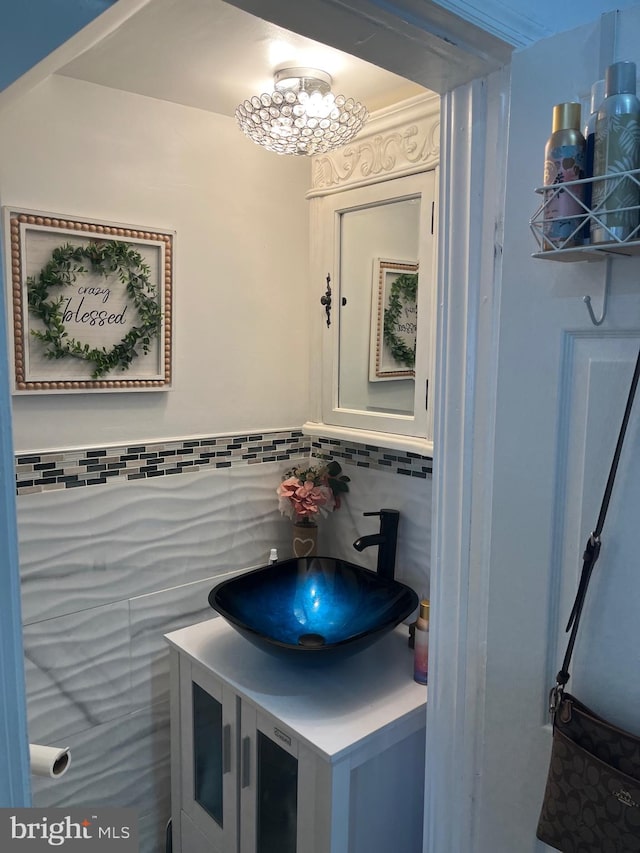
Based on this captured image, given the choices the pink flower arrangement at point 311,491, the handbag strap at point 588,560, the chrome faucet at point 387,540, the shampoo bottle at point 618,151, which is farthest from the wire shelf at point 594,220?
the pink flower arrangement at point 311,491

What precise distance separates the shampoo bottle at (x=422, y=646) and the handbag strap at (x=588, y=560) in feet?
2.25

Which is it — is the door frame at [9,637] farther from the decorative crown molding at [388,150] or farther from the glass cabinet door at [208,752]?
the decorative crown molding at [388,150]

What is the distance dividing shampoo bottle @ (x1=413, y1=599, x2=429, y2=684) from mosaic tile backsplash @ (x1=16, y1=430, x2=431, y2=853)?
23 cm

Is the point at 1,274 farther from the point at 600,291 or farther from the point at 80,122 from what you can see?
the point at 80,122

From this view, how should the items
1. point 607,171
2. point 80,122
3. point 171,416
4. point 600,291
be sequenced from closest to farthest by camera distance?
point 607,171, point 600,291, point 80,122, point 171,416

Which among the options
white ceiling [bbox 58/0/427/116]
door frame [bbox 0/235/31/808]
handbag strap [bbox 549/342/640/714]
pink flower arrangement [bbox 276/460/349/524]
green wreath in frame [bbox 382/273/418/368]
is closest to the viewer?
door frame [bbox 0/235/31/808]

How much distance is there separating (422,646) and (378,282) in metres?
1.02

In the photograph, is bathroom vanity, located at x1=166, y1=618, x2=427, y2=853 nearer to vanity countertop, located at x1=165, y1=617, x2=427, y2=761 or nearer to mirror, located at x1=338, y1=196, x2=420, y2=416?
vanity countertop, located at x1=165, y1=617, x2=427, y2=761

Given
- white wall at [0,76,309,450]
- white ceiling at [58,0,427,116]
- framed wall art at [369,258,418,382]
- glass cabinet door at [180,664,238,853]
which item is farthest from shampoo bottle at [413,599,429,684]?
white ceiling at [58,0,427,116]

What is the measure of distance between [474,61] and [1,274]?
77 cm

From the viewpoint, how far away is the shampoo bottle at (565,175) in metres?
0.76

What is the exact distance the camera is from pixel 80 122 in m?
1.59

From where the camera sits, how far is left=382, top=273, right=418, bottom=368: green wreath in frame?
1.80 meters

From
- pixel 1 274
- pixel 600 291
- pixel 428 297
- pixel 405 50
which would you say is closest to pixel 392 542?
pixel 428 297
